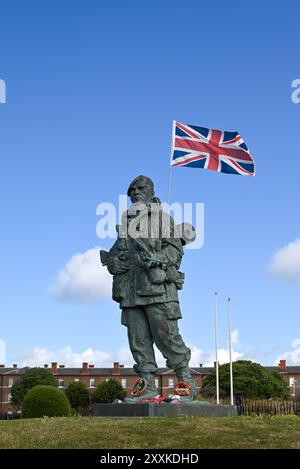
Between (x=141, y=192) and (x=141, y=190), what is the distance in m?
0.04

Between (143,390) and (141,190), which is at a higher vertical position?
(141,190)

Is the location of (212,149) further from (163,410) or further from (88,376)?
(88,376)

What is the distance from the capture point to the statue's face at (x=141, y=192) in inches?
519

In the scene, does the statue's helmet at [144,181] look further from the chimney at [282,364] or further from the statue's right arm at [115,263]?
the chimney at [282,364]

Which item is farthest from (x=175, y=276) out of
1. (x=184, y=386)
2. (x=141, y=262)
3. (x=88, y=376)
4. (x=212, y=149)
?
(x=88, y=376)

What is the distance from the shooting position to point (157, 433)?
9.29 m

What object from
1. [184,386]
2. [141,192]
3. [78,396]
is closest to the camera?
[184,386]

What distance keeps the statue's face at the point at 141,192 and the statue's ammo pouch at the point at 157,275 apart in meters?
1.57

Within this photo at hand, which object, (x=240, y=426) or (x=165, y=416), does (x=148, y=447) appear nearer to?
(x=240, y=426)

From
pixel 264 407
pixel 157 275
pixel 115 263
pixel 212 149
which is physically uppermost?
pixel 212 149

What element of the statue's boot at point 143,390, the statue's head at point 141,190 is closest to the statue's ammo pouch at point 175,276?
the statue's head at point 141,190

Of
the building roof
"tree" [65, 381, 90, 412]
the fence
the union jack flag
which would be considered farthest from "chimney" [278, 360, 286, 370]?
the union jack flag
